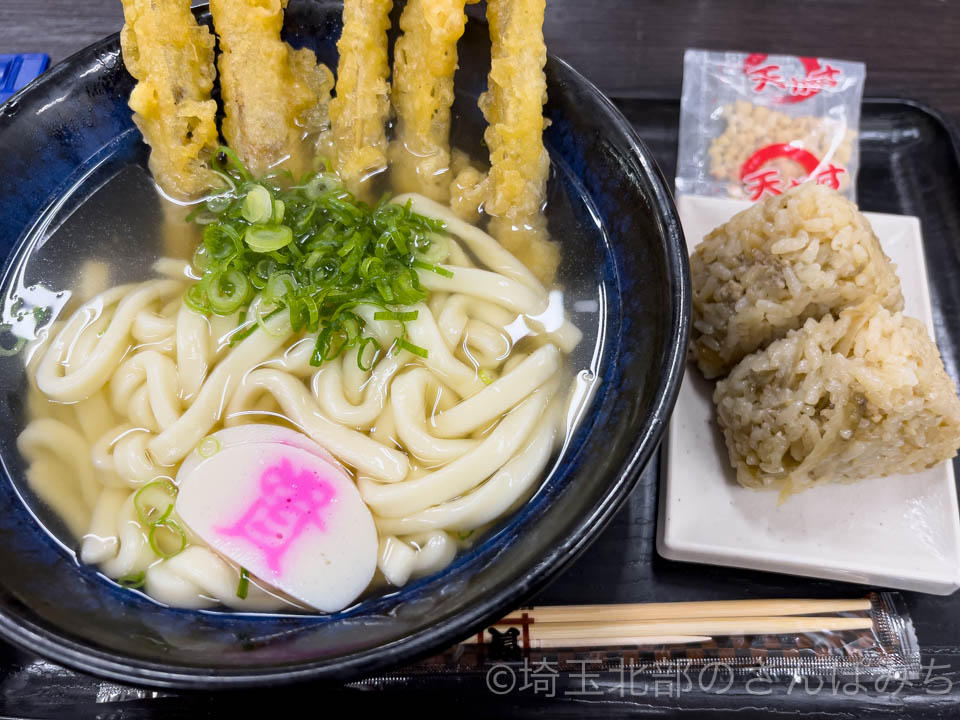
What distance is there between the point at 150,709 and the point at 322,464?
0.70m

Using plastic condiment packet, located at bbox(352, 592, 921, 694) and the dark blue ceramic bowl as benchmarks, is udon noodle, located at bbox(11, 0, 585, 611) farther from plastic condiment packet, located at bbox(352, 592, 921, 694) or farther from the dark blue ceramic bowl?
plastic condiment packet, located at bbox(352, 592, 921, 694)

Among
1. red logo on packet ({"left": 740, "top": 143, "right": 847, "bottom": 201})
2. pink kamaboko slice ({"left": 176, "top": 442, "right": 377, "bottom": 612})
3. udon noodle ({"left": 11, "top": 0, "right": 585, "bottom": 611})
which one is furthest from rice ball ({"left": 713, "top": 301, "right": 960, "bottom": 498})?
pink kamaboko slice ({"left": 176, "top": 442, "right": 377, "bottom": 612})

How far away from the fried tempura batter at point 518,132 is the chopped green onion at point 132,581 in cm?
115

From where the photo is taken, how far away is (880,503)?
5.77 ft

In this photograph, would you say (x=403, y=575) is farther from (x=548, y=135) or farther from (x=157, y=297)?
(x=548, y=135)

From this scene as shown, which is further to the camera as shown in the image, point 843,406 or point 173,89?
point 173,89

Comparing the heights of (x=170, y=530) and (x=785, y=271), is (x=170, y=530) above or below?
below

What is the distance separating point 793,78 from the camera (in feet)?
8.14

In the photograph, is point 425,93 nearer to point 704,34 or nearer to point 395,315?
point 395,315

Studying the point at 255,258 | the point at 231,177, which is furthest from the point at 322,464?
the point at 231,177

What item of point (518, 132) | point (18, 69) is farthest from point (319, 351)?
point (18, 69)

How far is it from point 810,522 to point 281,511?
1308mm

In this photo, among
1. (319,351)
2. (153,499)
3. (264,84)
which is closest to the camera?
(153,499)

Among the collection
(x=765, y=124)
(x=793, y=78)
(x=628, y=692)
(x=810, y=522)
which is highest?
(x=793, y=78)
